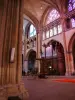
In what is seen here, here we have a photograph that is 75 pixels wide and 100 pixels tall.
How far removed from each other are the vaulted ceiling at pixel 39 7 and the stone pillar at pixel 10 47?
14.4m

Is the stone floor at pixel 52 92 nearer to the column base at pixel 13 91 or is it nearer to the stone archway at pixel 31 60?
the column base at pixel 13 91

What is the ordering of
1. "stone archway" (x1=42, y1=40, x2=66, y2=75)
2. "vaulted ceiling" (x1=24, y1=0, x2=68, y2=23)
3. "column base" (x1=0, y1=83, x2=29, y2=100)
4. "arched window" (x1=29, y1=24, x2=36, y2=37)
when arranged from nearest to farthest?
"column base" (x1=0, y1=83, x2=29, y2=100) → "stone archway" (x1=42, y1=40, x2=66, y2=75) → "vaulted ceiling" (x1=24, y1=0, x2=68, y2=23) → "arched window" (x1=29, y1=24, x2=36, y2=37)

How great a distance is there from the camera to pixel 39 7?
20.3m

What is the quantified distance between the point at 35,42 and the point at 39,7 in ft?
21.4

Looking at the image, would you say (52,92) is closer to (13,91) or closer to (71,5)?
(13,91)

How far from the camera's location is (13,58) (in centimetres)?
356

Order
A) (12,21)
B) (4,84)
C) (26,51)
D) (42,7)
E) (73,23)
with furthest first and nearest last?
→ (26,51) < (42,7) < (73,23) < (12,21) < (4,84)

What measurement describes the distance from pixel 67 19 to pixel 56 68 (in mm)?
7066

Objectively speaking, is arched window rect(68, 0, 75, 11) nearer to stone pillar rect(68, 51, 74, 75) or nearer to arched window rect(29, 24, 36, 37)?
stone pillar rect(68, 51, 74, 75)

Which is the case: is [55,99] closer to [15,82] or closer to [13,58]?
[15,82]

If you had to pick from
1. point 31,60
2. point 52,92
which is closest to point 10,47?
point 52,92

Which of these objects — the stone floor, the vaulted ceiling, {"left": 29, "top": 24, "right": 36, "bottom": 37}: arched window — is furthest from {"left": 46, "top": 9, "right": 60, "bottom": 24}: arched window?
the stone floor

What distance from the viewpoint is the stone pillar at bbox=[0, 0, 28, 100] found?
338cm

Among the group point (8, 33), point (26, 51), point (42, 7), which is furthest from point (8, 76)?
point (26, 51)
